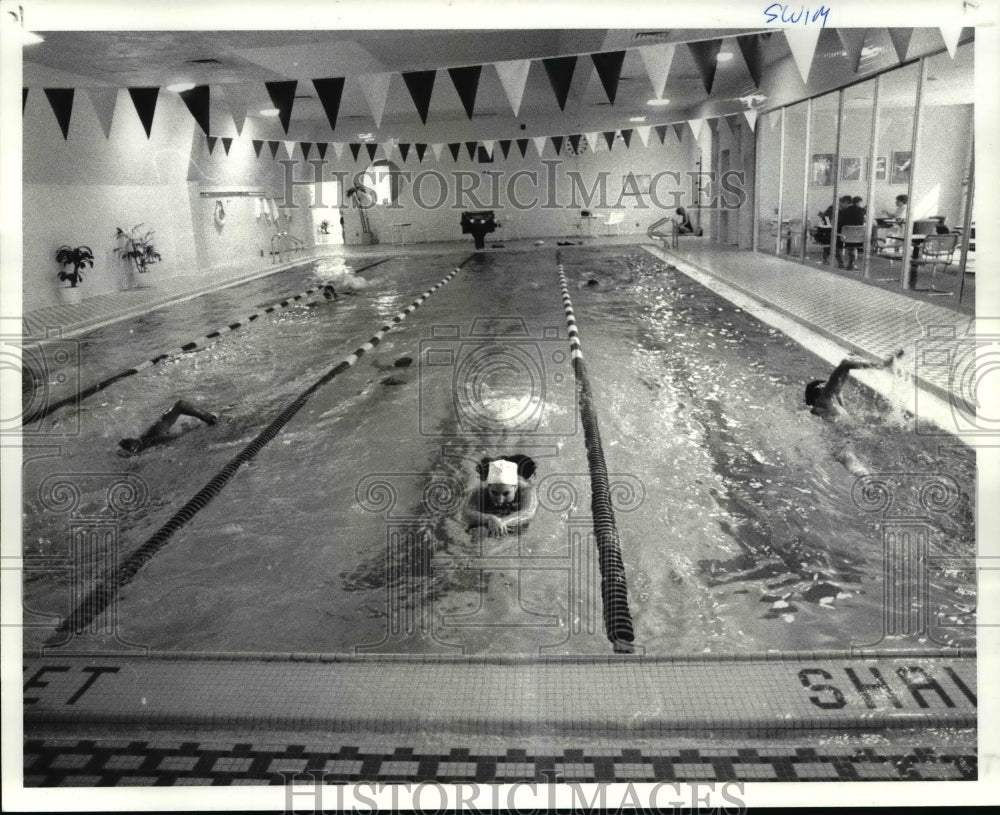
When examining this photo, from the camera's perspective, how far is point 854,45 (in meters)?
7.87

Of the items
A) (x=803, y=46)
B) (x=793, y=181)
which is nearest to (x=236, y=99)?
(x=793, y=181)

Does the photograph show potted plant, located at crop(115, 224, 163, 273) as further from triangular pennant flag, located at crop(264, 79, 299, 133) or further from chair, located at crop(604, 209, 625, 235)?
chair, located at crop(604, 209, 625, 235)

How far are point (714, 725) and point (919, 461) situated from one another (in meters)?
2.57

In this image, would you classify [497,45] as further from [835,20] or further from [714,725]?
[714,725]

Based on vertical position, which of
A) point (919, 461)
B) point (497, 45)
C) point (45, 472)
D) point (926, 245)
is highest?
point (497, 45)

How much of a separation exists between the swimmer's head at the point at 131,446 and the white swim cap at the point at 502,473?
2.23 m

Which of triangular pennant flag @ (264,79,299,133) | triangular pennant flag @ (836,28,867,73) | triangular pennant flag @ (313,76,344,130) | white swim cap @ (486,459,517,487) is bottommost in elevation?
white swim cap @ (486,459,517,487)

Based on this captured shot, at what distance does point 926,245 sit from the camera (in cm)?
836

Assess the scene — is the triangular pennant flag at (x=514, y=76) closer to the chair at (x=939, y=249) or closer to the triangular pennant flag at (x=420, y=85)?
the triangular pennant flag at (x=420, y=85)

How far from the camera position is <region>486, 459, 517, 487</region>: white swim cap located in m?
3.47

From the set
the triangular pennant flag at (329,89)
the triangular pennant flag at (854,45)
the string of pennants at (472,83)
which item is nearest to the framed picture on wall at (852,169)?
the triangular pennant flag at (854,45)

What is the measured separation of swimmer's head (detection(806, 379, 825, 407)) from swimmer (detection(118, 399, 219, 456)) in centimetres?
354

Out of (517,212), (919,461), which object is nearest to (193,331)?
(919,461)

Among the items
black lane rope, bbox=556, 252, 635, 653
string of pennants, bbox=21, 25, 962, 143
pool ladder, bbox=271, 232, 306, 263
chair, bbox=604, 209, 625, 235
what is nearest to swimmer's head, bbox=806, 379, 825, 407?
black lane rope, bbox=556, 252, 635, 653
